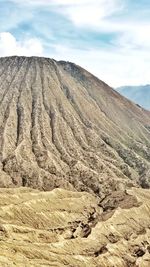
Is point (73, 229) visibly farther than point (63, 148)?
No

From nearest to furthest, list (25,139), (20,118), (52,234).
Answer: (52,234), (25,139), (20,118)

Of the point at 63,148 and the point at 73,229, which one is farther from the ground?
the point at 63,148

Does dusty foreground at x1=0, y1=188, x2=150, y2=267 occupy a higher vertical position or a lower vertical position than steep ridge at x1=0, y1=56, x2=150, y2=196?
lower

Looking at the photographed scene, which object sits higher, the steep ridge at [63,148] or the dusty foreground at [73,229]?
the steep ridge at [63,148]

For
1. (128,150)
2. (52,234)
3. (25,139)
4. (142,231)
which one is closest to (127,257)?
(52,234)

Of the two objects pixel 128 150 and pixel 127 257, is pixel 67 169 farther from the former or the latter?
pixel 127 257

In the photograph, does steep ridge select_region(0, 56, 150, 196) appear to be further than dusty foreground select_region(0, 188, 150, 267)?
Yes

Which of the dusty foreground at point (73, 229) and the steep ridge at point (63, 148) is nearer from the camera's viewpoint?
the dusty foreground at point (73, 229)

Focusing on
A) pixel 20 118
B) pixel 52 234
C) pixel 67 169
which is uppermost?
pixel 20 118
